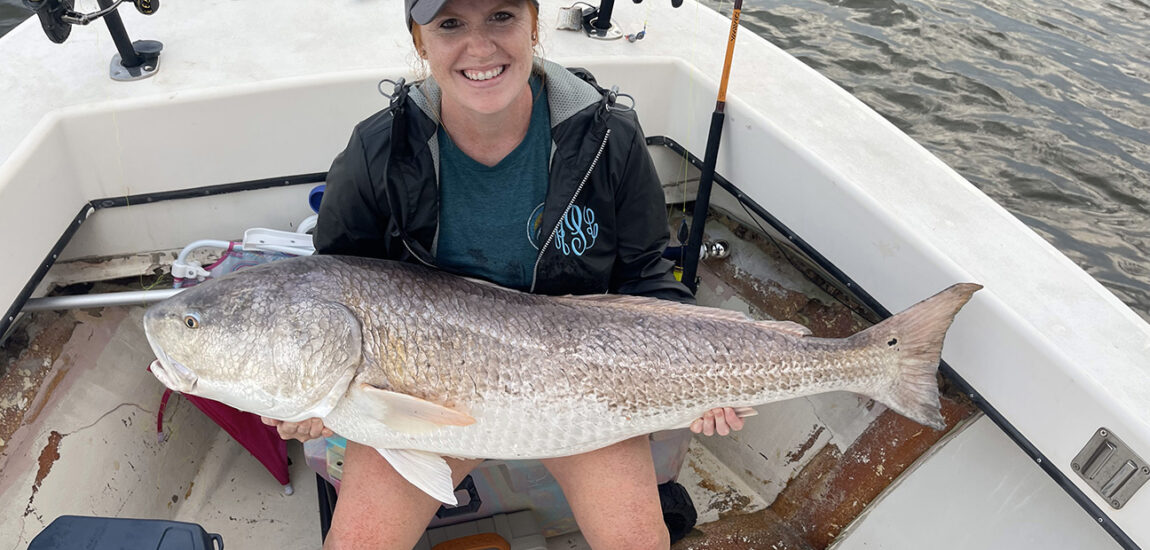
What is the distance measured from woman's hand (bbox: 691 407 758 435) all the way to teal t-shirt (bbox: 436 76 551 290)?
71 centimetres

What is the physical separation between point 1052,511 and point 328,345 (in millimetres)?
2166

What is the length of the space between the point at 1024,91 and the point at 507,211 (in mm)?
5739

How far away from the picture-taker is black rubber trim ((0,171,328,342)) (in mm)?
2482

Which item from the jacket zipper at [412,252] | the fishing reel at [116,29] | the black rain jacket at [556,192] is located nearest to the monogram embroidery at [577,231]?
the black rain jacket at [556,192]

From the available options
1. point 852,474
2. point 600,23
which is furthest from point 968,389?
point 600,23

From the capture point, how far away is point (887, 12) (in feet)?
24.7

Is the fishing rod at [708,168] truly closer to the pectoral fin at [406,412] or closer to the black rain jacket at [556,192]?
the black rain jacket at [556,192]

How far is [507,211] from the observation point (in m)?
2.32

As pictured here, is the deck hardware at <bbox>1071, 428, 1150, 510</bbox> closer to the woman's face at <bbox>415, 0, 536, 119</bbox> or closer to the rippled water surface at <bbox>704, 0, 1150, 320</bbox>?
the woman's face at <bbox>415, 0, 536, 119</bbox>

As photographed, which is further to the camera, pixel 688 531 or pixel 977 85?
pixel 977 85

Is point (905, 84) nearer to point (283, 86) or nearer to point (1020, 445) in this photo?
point (1020, 445)

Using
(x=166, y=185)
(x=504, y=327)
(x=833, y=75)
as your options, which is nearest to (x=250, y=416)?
(x=166, y=185)

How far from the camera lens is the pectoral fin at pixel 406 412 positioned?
1.98 meters

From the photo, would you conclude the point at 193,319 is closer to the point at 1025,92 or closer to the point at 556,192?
the point at 556,192
